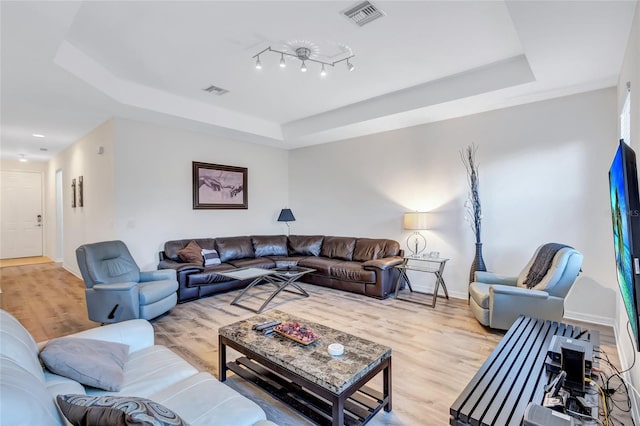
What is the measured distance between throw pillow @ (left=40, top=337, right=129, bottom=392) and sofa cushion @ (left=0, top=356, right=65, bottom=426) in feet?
1.43

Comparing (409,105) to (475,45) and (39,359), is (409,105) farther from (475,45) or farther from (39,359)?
(39,359)

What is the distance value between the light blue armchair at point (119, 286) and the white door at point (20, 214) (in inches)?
265

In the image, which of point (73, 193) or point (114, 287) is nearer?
point (114, 287)

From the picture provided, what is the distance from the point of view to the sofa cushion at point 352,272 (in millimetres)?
4740

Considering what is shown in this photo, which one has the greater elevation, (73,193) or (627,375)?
(73,193)

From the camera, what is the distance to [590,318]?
3654 millimetres

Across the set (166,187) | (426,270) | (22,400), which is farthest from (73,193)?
(22,400)

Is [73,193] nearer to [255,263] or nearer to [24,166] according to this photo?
[24,166]

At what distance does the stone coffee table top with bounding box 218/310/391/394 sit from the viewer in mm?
1748

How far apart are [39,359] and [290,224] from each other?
5.65 m

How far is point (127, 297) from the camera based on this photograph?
335 centimetres

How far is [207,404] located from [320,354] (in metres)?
0.78

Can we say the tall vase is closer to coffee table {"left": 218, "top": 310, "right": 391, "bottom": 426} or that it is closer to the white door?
coffee table {"left": 218, "top": 310, "right": 391, "bottom": 426}

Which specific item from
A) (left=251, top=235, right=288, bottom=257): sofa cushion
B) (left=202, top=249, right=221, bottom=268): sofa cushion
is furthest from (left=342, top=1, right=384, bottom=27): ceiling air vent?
(left=251, top=235, right=288, bottom=257): sofa cushion
